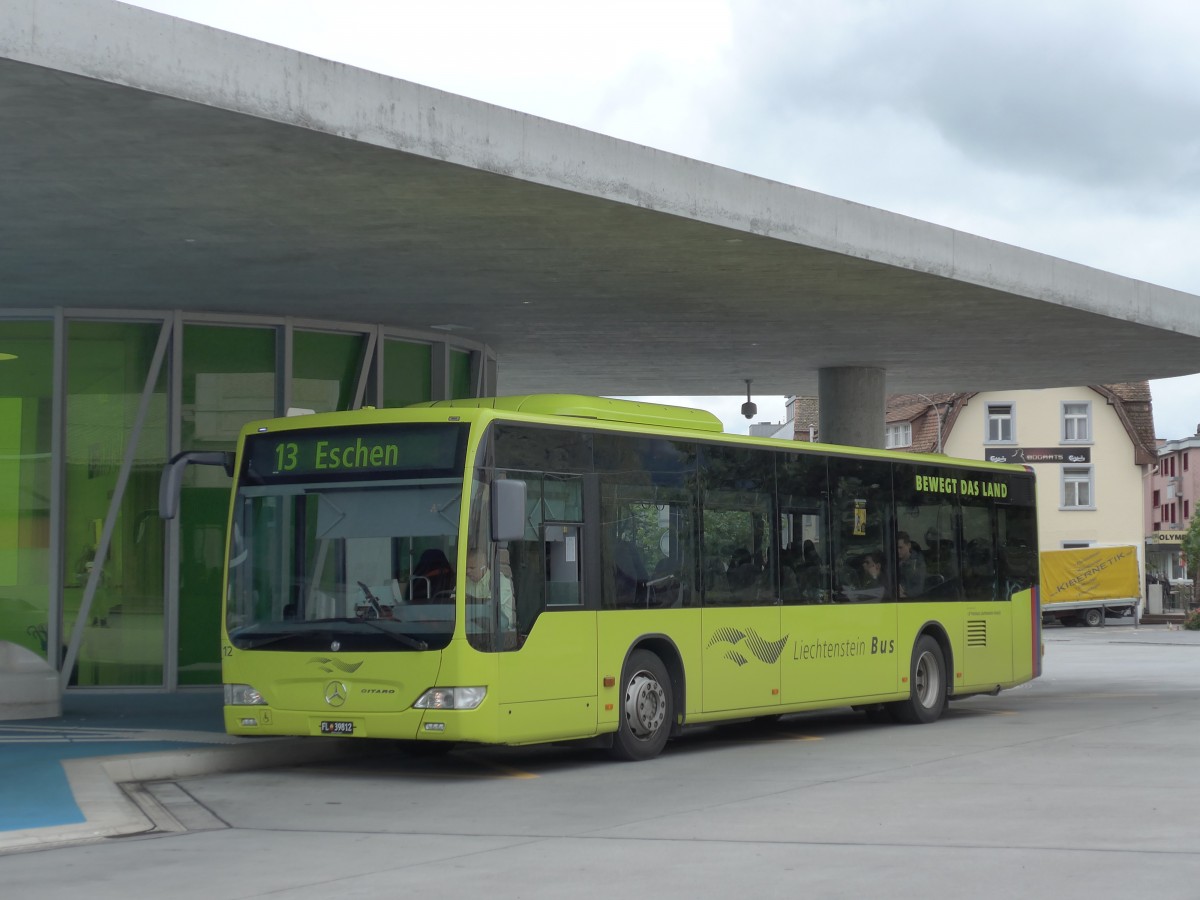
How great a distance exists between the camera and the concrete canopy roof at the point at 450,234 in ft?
36.1

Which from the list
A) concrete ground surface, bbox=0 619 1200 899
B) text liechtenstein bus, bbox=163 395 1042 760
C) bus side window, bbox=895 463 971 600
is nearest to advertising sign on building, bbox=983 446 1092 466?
bus side window, bbox=895 463 971 600

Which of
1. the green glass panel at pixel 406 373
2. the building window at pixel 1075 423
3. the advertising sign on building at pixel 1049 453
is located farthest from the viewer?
the building window at pixel 1075 423

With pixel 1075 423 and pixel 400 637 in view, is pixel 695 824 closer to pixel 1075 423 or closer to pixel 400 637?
pixel 400 637

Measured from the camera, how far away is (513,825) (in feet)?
34.8

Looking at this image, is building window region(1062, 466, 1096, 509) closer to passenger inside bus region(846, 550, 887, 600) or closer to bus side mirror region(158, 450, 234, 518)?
passenger inside bus region(846, 550, 887, 600)

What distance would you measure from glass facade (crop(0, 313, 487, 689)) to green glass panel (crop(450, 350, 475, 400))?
8.73ft

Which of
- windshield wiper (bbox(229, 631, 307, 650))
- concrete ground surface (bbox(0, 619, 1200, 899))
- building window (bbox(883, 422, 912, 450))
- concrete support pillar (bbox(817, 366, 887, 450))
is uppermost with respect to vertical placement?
building window (bbox(883, 422, 912, 450))

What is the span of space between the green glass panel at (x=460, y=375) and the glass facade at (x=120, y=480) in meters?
2.66

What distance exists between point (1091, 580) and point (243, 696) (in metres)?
46.8

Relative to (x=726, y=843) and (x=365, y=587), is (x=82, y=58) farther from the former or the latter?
(x=726, y=843)

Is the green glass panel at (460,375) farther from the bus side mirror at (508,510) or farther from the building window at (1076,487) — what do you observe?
the building window at (1076,487)

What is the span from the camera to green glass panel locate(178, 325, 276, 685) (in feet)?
64.5

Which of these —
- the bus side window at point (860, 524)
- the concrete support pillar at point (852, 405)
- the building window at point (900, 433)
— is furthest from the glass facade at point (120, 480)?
the building window at point (900, 433)

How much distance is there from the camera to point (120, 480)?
19516mm
